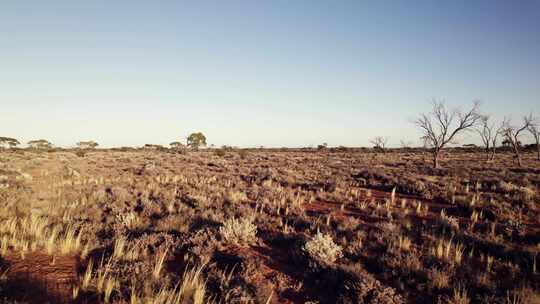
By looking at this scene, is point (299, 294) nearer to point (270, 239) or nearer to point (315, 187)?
point (270, 239)

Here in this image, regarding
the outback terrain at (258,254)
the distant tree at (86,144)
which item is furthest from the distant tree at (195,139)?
the outback terrain at (258,254)

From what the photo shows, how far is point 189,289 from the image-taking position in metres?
4.69

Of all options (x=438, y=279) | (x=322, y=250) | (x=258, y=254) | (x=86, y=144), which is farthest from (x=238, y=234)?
(x=86, y=144)

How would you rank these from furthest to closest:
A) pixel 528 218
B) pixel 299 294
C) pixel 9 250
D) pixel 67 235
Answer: pixel 528 218
pixel 67 235
pixel 9 250
pixel 299 294

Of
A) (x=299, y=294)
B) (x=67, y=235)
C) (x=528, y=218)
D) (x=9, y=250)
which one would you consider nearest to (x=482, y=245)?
(x=528, y=218)

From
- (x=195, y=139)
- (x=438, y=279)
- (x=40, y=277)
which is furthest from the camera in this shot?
(x=195, y=139)

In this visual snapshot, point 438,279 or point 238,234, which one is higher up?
point 238,234

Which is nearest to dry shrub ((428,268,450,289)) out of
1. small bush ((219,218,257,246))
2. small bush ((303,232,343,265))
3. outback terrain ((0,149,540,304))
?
outback terrain ((0,149,540,304))

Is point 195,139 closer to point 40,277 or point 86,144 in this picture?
point 86,144

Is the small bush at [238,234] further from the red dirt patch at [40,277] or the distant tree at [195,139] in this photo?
the distant tree at [195,139]

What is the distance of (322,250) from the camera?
639cm

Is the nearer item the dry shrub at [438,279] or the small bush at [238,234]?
the dry shrub at [438,279]

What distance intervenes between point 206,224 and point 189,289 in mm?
4039

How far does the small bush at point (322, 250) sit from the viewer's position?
6168 mm
